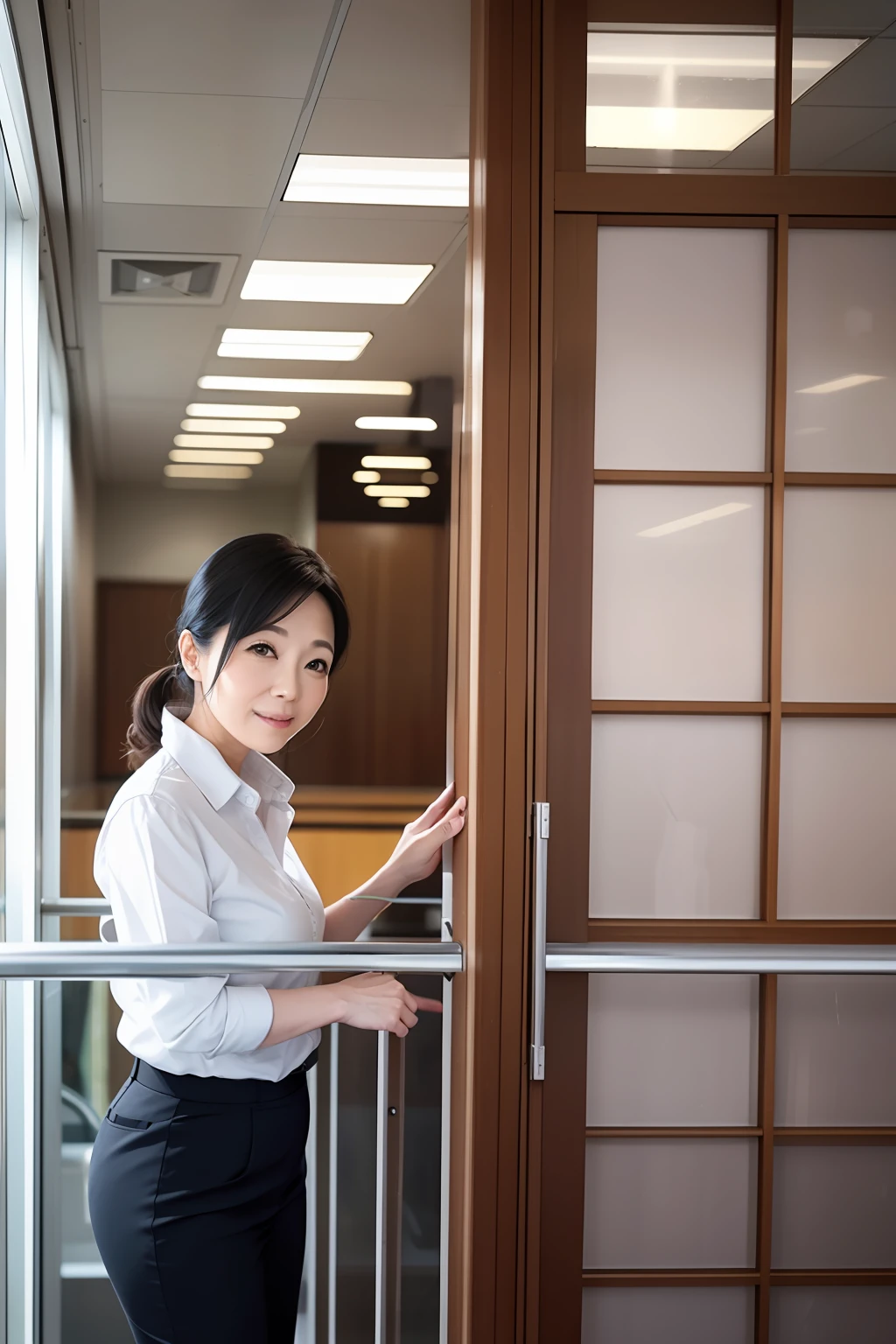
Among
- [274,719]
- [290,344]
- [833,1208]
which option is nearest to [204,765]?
[274,719]

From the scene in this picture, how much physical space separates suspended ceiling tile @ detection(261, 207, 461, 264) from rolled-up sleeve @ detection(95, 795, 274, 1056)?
1.60m

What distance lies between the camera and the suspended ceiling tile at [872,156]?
5.05 ft

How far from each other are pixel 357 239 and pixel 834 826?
1.72m

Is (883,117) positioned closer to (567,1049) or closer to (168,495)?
(567,1049)

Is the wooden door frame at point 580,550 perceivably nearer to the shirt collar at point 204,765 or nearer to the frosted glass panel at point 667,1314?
the frosted glass panel at point 667,1314

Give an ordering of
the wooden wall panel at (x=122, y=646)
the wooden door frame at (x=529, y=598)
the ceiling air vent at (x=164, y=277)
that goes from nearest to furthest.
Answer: the wooden door frame at (x=529, y=598), the ceiling air vent at (x=164, y=277), the wooden wall panel at (x=122, y=646)

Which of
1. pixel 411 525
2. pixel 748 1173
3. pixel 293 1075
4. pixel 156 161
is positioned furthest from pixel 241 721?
pixel 156 161

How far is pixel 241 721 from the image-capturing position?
160cm

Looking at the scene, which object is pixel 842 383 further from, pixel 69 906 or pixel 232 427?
pixel 69 906

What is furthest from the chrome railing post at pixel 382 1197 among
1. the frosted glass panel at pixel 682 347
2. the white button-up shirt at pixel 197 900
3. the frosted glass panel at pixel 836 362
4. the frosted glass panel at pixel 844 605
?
the frosted glass panel at pixel 836 362

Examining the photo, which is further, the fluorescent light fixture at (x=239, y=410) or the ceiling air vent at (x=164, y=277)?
the fluorescent light fixture at (x=239, y=410)

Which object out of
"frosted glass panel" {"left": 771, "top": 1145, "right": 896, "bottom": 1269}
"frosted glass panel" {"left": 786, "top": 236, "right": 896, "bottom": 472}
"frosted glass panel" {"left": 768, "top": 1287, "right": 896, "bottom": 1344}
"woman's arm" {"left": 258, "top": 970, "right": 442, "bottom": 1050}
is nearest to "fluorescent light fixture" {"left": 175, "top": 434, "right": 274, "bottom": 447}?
"frosted glass panel" {"left": 786, "top": 236, "right": 896, "bottom": 472}

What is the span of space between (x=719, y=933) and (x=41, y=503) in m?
1.78

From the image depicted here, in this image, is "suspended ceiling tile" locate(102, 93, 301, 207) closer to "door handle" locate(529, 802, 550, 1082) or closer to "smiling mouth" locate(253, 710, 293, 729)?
"smiling mouth" locate(253, 710, 293, 729)
